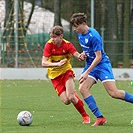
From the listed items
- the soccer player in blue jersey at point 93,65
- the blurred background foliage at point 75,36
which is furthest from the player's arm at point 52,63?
the blurred background foliage at point 75,36

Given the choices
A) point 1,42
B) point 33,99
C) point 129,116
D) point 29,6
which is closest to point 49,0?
point 29,6

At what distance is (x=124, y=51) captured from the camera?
24016mm

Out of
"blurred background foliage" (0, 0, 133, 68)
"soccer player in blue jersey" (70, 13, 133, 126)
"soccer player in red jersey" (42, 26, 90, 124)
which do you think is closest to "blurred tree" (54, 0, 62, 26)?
"blurred background foliage" (0, 0, 133, 68)

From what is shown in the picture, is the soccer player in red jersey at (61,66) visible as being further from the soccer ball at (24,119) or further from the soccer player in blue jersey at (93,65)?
the soccer ball at (24,119)

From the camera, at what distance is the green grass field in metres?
8.78

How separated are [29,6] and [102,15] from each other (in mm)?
3309

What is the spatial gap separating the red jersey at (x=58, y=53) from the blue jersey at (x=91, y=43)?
1.35ft

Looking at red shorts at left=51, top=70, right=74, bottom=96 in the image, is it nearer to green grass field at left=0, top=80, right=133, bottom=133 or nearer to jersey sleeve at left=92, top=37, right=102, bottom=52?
green grass field at left=0, top=80, right=133, bottom=133

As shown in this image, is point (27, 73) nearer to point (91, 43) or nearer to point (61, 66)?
point (61, 66)

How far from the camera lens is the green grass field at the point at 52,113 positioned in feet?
28.8

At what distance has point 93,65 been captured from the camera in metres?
9.25

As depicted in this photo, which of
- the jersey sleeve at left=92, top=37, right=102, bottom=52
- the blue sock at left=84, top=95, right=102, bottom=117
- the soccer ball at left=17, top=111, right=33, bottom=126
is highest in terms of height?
the jersey sleeve at left=92, top=37, right=102, bottom=52

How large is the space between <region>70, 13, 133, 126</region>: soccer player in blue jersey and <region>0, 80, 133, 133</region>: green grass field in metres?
0.42

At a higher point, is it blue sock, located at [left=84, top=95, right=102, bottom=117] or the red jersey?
the red jersey
